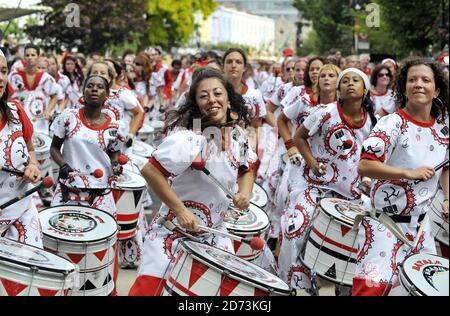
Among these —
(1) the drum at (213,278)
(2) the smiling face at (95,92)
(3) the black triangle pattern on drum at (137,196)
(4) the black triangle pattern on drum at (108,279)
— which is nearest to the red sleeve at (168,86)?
(3) the black triangle pattern on drum at (137,196)

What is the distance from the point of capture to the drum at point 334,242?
6.21m

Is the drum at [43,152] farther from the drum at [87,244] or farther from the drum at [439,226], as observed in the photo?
the drum at [439,226]

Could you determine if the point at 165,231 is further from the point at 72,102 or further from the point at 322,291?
the point at 72,102

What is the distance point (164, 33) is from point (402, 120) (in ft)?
159

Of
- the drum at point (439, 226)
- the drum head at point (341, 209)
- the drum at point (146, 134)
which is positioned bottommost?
the drum at point (146, 134)

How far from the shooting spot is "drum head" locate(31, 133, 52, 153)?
32.8ft

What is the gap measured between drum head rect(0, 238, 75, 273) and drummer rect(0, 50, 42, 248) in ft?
1.38

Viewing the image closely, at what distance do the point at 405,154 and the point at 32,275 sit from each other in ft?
6.91

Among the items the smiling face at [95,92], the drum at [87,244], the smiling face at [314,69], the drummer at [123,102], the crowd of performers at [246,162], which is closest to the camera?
the crowd of performers at [246,162]

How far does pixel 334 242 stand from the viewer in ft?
20.7

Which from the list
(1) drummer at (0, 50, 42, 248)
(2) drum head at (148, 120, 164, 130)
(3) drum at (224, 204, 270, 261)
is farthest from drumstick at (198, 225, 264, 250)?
(2) drum head at (148, 120, 164, 130)

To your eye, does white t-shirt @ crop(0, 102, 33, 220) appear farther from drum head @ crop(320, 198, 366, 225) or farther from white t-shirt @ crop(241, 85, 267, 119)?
white t-shirt @ crop(241, 85, 267, 119)

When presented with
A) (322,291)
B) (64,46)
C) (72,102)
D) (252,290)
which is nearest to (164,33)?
(64,46)

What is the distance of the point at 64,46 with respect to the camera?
2130cm
